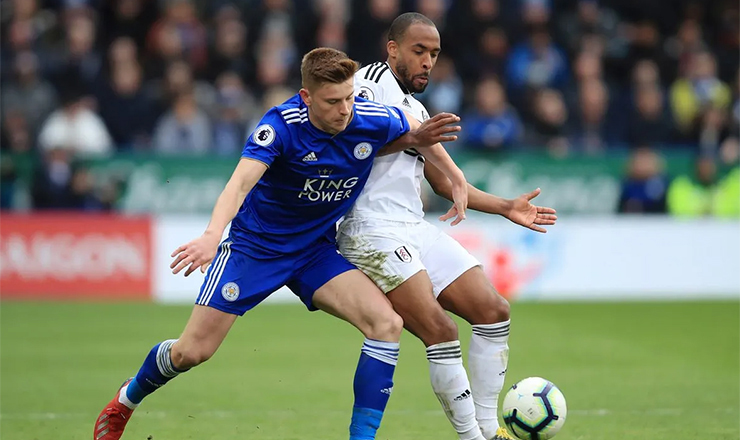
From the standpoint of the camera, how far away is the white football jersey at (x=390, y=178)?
21.2ft

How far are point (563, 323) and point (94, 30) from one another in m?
8.80

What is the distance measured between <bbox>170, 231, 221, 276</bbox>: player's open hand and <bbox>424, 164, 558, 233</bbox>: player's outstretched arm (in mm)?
1783

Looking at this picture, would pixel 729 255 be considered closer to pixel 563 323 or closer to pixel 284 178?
pixel 563 323

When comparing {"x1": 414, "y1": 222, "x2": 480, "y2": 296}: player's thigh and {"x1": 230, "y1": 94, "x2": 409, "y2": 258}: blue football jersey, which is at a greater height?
{"x1": 230, "y1": 94, "x2": 409, "y2": 258}: blue football jersey

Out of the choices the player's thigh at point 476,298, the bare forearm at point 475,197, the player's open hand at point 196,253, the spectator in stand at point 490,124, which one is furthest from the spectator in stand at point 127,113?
the player's open hand at point 196,253

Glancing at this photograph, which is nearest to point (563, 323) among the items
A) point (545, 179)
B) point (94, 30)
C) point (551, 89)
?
point (545, 179)

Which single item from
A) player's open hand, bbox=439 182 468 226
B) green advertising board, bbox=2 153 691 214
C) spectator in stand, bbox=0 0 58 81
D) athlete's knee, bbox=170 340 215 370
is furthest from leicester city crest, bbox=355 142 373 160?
spectator in stand, bbox=0 0 58 81

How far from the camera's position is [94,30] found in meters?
17.2

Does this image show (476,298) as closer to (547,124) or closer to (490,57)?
(547,124)

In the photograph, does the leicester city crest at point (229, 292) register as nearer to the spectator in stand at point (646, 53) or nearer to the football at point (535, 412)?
the football at point (535, 412)

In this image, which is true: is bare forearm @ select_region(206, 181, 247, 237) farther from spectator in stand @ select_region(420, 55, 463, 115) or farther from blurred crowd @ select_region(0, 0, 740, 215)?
spectator in stand @ select_region(420, 55, 463, 115)

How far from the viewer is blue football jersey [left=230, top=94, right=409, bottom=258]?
237 inches

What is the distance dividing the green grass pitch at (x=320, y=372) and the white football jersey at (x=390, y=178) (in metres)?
1.46

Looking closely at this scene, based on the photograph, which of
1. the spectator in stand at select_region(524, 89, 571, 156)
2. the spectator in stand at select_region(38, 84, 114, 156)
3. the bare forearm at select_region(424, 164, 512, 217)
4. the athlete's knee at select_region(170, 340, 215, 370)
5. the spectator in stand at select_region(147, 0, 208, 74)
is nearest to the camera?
the athlete's knee at select_region(170, 340, 215, 370)
